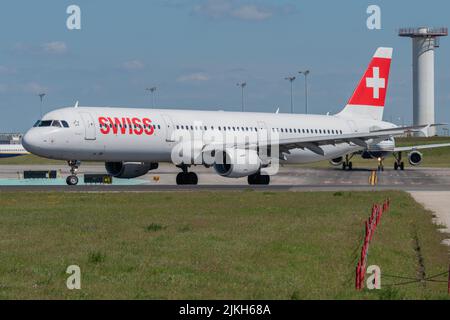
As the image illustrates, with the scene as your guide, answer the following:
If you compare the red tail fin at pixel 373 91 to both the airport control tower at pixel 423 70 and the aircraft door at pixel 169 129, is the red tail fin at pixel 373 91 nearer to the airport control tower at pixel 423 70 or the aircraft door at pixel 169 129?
the aircraft door at pixel 169 129

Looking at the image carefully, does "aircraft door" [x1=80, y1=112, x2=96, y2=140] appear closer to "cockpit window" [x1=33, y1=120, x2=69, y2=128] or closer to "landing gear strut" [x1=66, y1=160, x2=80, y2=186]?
"cockpit window" [x1=33, y1=120, x2=69, y2=128]

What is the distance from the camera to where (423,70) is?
6309 inches

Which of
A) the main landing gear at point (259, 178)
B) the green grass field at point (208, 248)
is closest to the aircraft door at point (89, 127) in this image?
the main landing gear at point (259, 178)

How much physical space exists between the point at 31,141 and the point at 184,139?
801cm

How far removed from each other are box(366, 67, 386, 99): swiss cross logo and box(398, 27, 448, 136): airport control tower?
99190mm

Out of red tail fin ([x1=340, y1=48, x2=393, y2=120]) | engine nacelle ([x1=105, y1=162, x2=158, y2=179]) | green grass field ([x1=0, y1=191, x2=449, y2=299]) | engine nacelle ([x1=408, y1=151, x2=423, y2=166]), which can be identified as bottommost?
engine nacelle ([x1=408, y1=151, x2=423, y2=166])

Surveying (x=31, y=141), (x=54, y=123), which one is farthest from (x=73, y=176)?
(x=31, y=141)

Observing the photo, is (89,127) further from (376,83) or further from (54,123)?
(376,83)

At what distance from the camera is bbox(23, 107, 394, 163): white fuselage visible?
45.2 metres

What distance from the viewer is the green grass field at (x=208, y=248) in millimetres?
14703

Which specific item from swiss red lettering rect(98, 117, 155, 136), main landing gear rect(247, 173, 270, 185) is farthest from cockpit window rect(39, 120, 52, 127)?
main landing gear rect(247, 173, 270, 185)

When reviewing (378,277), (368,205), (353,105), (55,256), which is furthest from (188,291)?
(353,105)

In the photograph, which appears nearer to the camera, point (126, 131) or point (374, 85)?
point (126, 131)
